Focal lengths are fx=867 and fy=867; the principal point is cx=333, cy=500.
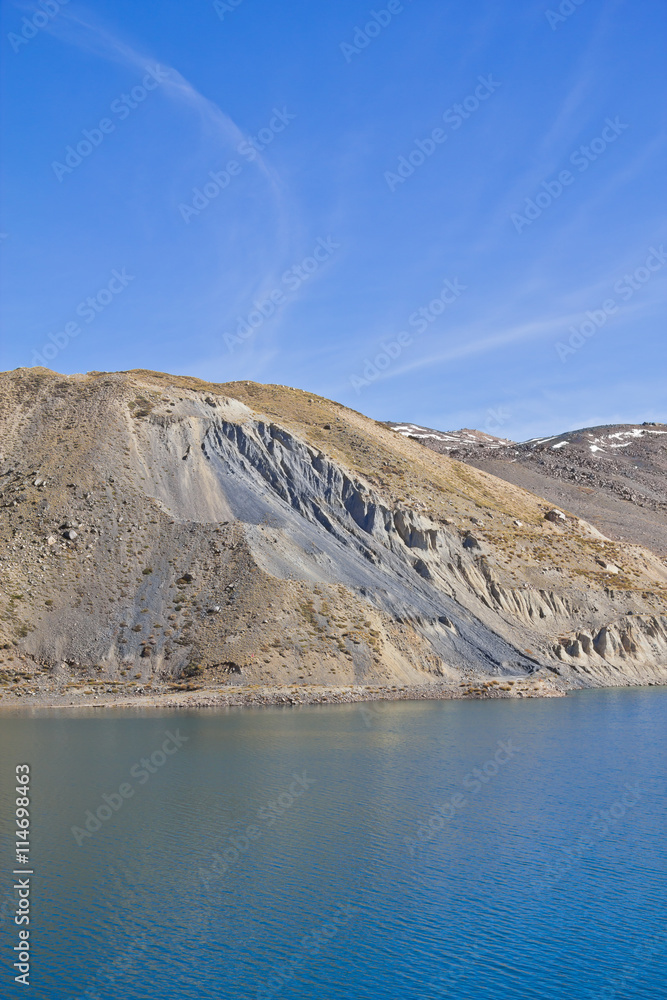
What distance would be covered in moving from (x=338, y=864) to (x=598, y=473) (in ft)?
476

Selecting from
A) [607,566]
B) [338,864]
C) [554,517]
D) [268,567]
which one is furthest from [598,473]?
[338,864]

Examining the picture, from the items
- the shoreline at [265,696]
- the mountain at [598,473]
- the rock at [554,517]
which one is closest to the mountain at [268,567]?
the shoreline at [265,696]

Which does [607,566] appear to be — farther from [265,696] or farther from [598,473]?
[598,473]

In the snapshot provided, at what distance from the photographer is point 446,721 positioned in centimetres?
5550

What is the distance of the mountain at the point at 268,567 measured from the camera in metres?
64.2

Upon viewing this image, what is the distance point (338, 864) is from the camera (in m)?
29.0

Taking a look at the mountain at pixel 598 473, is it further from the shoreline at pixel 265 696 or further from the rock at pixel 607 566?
the shoreline at pixel 265 696

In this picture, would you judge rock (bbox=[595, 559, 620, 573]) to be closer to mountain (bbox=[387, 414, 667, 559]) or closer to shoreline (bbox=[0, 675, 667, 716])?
shoreline (bbox=[0, 675, 667, 716])

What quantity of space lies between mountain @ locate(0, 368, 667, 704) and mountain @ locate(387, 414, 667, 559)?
31.9 metres

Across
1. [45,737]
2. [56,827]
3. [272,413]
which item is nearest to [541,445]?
[272,413]

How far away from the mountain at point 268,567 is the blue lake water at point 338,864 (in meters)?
13.8

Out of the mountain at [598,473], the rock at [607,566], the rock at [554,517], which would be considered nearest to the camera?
the rock at [607,566]

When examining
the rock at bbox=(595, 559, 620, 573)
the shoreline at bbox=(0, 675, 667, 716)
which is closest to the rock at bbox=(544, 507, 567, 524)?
the rock at bbox=(595, 559, 620, 573)

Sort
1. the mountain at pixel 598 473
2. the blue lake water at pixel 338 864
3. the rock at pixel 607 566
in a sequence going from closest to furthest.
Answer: the blue lake water at pixel 338 864 → the rock at pixel 607 566 → the mountain at pixel 598 473
